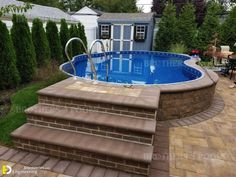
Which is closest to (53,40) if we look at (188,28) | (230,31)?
(188,28)

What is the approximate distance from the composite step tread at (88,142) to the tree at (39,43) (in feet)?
16.4

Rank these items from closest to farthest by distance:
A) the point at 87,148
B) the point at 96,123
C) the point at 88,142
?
the point at 87,148 < the point at 88,142 < the point at 96,123

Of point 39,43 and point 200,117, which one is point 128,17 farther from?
point 200,117

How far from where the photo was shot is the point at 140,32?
16.0m

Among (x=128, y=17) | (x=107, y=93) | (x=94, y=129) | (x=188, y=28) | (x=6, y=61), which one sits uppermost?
(x=128, y=17)

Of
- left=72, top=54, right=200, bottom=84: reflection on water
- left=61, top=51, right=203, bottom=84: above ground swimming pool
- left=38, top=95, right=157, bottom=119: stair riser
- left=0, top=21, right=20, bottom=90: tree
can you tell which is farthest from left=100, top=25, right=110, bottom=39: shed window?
left=38, top=95, right=157, bottom=119: stair riser

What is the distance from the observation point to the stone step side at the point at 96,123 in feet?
9.50

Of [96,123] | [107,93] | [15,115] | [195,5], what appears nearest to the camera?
[96,123]

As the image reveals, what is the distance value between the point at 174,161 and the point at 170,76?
6.07 m

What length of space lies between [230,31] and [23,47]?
42.2 ft

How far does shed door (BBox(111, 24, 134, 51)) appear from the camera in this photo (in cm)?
1623

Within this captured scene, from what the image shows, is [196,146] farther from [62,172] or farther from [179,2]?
[179,2]

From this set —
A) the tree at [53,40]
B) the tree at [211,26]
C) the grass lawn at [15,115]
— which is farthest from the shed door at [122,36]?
the grass lawn at [15,115]

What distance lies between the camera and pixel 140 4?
30125 mm
